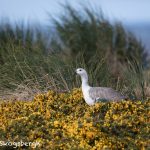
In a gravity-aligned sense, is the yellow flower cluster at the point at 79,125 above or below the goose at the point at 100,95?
below

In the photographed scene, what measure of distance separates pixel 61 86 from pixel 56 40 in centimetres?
781

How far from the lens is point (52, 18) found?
1908cm

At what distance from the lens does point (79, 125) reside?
7.92 metres

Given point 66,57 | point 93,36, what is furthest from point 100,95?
point 93,36

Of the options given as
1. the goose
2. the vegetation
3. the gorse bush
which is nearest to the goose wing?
the goose

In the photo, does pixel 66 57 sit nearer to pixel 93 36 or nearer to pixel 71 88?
pixel 71 88

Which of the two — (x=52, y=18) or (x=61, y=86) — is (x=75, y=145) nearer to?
(x=61, y=86)

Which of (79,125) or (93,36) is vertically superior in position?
(93,36)

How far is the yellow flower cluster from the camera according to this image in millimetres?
7699

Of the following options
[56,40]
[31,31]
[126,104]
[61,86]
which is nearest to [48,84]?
[61,86]

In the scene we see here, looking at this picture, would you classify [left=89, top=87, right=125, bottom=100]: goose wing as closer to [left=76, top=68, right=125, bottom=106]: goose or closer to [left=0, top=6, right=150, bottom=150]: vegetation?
[left=76, top=68, right=125, bottom=106]: goose

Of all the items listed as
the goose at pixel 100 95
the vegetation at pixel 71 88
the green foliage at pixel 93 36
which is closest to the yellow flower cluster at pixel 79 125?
the vegetation at pixel 71 88

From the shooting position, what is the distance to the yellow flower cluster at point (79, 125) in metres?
7.70

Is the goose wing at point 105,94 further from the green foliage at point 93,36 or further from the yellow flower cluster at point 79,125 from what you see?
the green foliage at point 93,36
